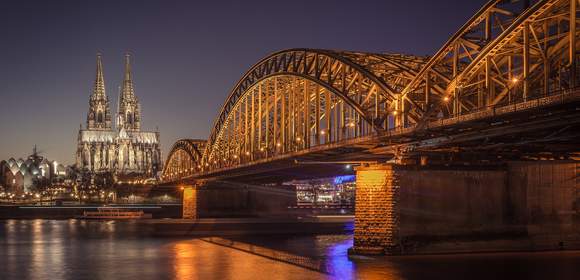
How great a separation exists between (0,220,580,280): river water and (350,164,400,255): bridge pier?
64.6 inches

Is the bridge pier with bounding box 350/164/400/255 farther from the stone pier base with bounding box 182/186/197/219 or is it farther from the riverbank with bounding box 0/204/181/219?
the riverbank with bounding box 0/204/181/219

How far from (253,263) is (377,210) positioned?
8.39 m

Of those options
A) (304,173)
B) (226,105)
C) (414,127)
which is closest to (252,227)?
(304,173)

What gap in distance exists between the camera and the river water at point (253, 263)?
40.4 m

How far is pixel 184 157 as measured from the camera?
165 metres

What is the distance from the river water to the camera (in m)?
40.4

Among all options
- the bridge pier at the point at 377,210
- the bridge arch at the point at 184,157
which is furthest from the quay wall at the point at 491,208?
the bridge arch at the point at 184,157

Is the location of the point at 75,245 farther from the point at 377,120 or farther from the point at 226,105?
the point at 226,105

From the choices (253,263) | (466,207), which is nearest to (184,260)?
(253,263)

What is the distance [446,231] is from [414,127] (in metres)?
7.61

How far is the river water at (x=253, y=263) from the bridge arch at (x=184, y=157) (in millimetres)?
69882

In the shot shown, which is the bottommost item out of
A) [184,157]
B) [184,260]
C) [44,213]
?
[44,213]

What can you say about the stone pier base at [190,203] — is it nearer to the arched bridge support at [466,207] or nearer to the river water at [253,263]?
the river water at [253,263]

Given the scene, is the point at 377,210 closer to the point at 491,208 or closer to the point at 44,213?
the point at 491,208
